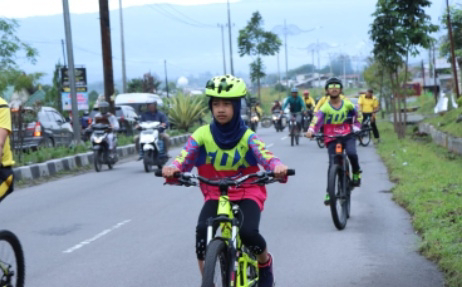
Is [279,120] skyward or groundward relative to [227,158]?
groundward

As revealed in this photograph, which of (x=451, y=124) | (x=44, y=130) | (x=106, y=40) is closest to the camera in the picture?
(x=451, y=124)

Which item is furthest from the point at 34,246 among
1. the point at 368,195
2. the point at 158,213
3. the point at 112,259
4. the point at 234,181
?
the point at 368,195


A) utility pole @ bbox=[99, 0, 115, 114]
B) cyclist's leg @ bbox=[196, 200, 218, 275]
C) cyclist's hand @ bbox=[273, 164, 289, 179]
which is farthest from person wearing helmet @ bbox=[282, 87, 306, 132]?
cyclist's hand @ bbox=[273, 164, 289, 179]

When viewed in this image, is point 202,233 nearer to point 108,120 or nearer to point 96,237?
point 96,237

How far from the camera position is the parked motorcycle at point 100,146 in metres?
20.5

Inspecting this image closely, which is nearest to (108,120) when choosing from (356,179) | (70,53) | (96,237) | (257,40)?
(70,53)

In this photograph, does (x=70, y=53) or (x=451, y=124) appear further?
(x=451, y=124)

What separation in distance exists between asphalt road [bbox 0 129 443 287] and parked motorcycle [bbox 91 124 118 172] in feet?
10.5

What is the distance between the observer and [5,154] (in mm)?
6383

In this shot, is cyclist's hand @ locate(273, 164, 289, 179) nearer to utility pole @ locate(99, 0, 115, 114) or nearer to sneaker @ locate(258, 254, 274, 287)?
sneaker @ locate(258, 254, 274, 287)

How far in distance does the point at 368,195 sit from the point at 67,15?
13556 millimetres

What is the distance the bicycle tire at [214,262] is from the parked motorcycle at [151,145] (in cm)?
1425

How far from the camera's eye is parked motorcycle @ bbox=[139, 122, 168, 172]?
19.7 metres

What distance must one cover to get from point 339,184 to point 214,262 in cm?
630
